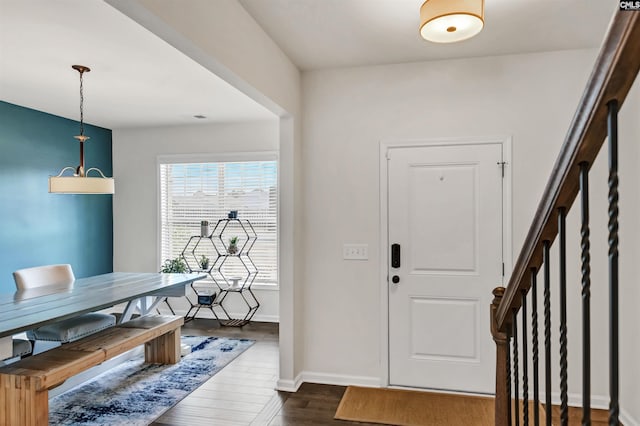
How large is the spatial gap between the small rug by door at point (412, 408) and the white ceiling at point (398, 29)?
2506mm

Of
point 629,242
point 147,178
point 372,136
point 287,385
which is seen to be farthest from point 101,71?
point 629,242

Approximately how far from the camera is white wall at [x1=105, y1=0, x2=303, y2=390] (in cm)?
186

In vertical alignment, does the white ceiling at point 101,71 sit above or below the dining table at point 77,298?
above

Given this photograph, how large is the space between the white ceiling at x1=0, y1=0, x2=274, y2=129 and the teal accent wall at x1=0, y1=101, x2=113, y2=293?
255mm

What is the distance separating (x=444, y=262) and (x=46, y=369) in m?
2.68

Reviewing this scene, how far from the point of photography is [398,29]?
2.78 metres

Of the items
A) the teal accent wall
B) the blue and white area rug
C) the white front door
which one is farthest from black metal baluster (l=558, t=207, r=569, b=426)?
the teal accent wall

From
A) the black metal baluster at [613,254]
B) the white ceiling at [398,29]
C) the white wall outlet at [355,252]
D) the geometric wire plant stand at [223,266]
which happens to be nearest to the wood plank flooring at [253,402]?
the white wall outlet at [355,252]

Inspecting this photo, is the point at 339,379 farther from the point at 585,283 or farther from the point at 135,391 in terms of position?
the point at 585,283

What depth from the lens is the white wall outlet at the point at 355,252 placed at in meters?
3.43

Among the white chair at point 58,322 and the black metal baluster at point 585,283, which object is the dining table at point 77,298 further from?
Answer: the black metal baluster at point 585,283

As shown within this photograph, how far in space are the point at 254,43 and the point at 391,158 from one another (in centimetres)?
134

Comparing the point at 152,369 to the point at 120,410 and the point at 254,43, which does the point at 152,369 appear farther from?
the point at 254,43

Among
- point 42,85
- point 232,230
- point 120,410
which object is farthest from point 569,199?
point 232,230
